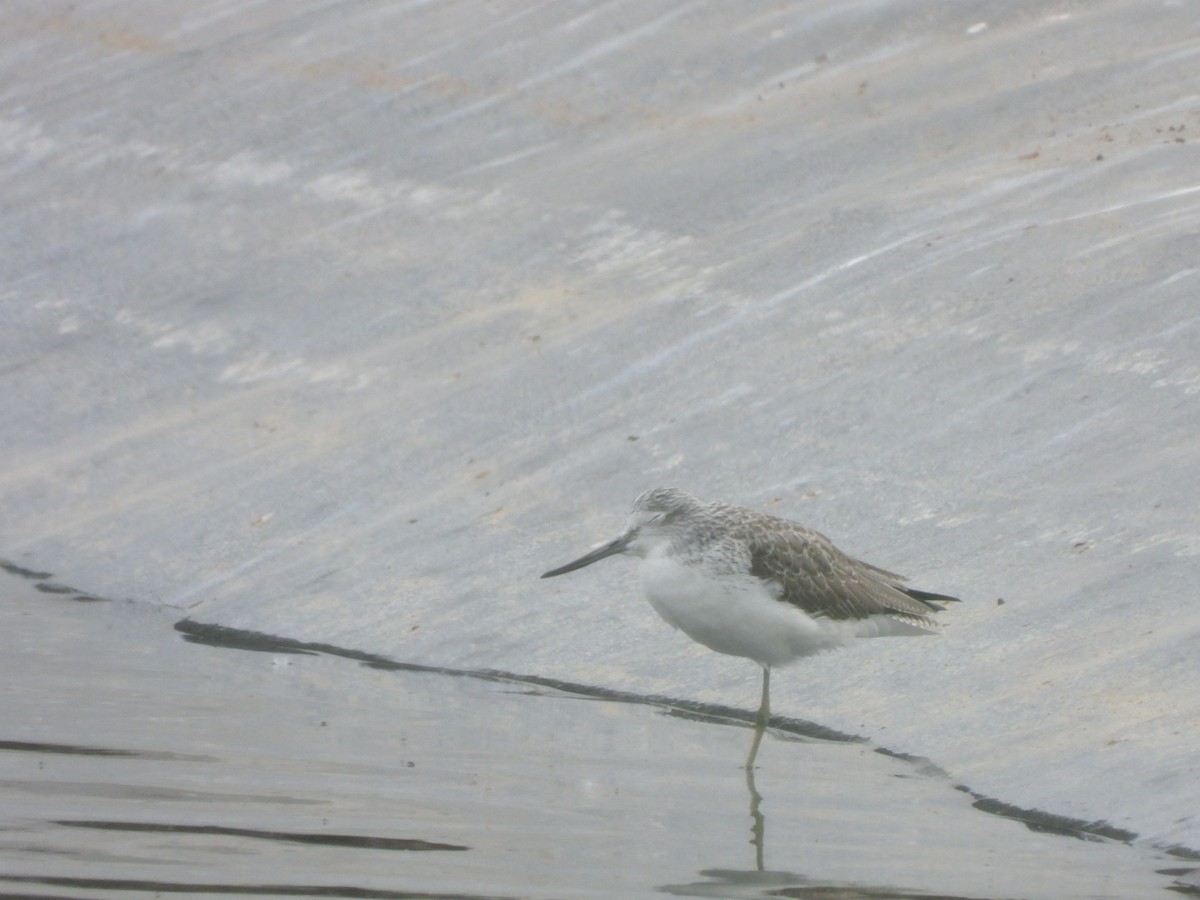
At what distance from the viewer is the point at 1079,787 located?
24.9 ft

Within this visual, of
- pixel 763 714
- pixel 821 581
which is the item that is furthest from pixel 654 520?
pixel 763 714

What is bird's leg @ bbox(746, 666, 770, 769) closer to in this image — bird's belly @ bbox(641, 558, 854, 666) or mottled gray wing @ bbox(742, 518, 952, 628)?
bird's belly @ bbox(641, 558, 854, 666)

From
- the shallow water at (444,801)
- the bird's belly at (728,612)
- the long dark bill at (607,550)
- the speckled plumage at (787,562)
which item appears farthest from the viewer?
the long dark bill at (607,550)

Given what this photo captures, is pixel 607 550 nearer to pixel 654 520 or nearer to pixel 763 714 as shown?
pixel 654 520

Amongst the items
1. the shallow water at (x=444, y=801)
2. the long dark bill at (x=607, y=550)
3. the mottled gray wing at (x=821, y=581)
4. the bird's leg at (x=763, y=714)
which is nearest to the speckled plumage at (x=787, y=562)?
the mottled gray wing at (x=821, y=581)

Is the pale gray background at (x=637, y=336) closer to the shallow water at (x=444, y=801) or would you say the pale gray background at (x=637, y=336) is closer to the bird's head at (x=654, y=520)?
the shallow water at (x=444, y=801)

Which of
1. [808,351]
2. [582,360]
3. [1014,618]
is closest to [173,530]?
[582,360]

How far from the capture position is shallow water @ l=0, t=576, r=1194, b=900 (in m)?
6.31

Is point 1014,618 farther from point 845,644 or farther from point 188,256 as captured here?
point 188,256

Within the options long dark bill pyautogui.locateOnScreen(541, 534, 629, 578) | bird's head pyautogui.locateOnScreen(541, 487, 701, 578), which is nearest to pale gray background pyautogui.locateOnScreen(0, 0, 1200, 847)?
long dark bill pyautogui.locateOnScreen(541, 534, 629, 578)

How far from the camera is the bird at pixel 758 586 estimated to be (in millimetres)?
8641

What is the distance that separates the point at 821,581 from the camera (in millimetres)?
8906

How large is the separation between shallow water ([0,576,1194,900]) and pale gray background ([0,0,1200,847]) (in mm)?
384

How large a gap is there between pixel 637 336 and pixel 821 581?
155 inches
